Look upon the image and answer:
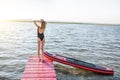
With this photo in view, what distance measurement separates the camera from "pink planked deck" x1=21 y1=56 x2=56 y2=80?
11633mm

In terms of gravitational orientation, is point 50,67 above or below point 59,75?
above

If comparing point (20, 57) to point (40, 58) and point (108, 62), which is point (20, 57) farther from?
point (108, 62)

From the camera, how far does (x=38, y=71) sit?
1265 cm

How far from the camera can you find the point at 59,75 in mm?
15898

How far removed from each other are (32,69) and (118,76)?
277 inches

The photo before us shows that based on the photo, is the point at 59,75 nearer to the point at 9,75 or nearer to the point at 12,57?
the point at 9,75

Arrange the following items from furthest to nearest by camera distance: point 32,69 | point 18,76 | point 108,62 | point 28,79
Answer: point 108,62
point 18,76
point 32,69
point 28,79

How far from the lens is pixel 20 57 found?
21.7 meters

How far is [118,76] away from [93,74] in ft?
6.30

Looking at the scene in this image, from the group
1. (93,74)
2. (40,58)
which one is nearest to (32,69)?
(40,58)

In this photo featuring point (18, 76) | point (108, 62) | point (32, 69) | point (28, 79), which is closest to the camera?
point (28, 79)

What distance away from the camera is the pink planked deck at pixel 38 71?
11.6 metres

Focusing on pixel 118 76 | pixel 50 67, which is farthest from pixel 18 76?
pixel 118 76

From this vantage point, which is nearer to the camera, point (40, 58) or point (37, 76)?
point (37, 76)
